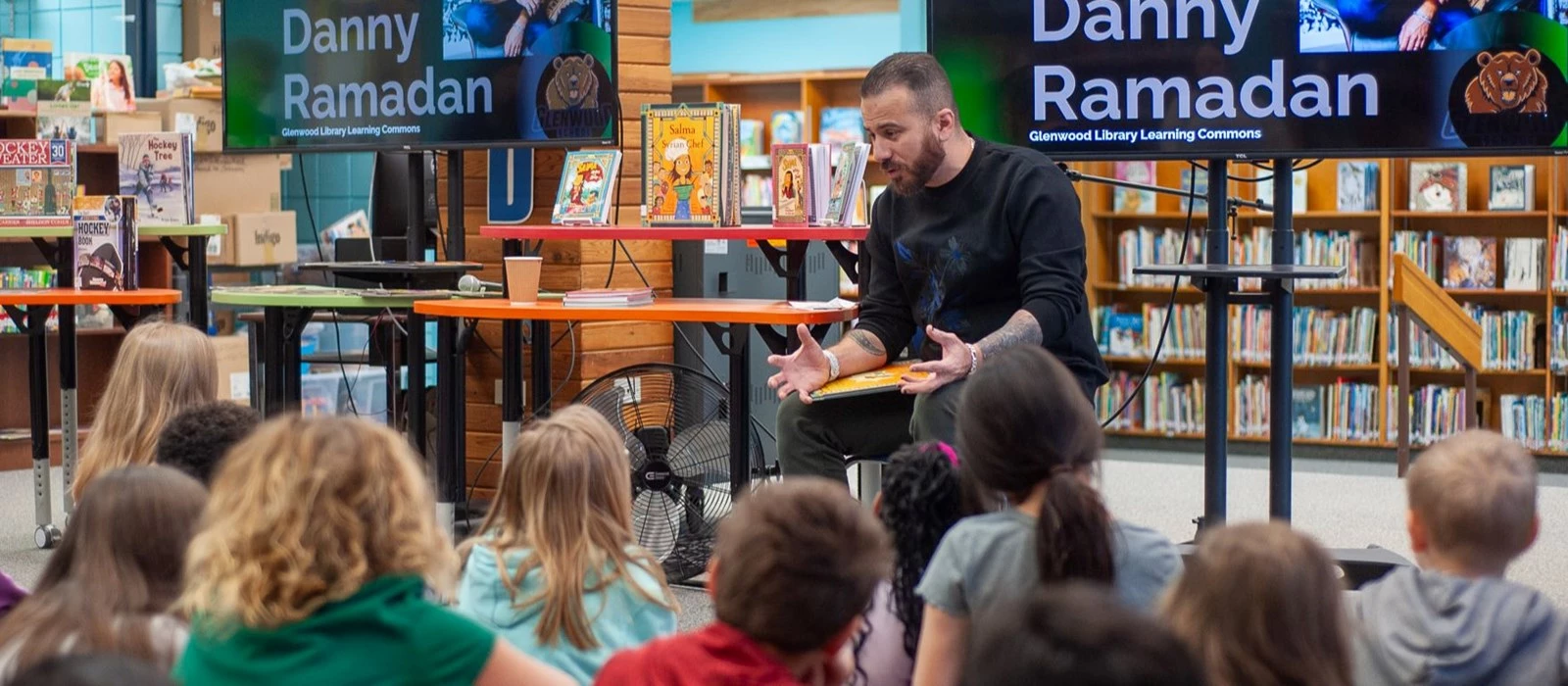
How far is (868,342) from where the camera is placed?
350 centimetres

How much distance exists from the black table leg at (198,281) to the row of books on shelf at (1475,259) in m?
4.62

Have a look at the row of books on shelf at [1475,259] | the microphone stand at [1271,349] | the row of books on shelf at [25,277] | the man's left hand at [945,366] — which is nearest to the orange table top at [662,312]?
the man's left hand at [945,366]

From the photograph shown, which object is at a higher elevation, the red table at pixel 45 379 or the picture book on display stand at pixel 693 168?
the picture book on display stand at pixel 693 168

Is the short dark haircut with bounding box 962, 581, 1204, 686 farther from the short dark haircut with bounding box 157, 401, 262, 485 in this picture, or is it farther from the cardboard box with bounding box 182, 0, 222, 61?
the cardboard box with bounding box 182, 0, 222, 61

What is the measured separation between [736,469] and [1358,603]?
77.2 inches

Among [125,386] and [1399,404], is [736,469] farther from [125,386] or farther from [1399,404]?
[1399,404]

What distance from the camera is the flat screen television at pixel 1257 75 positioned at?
3287mm

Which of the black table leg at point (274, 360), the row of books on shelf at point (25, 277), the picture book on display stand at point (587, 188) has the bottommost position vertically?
the black table leg at point (274, 360)

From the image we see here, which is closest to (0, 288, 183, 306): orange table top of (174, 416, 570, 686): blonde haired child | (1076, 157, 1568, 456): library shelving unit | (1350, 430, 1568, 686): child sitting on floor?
(174, 416, 570, 686): blonde haired child

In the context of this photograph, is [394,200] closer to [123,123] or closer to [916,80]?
[123,123]

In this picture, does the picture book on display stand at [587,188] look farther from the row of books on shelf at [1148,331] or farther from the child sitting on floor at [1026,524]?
the row of books on shelf at [1148,331]

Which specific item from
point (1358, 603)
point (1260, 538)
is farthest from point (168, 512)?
point (1358, 603)

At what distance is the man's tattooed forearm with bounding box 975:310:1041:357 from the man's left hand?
5cm

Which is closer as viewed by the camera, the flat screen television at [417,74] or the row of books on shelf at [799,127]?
the flat screen television at [417,74]
